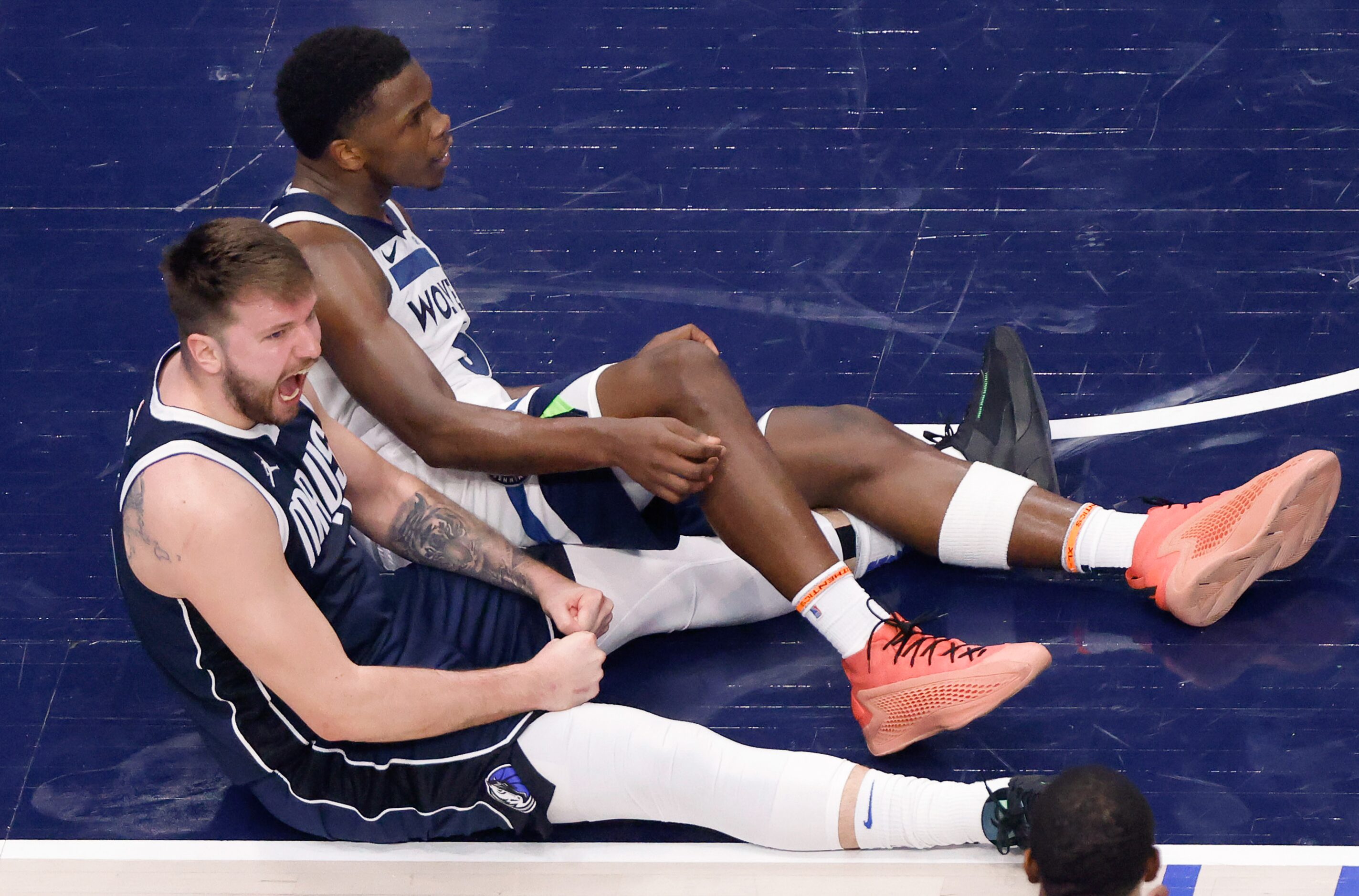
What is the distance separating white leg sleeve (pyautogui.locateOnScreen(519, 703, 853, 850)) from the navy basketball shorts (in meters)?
0.05

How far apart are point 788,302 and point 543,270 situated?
770 millimetres

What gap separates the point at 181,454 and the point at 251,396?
16 cm

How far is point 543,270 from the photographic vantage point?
444 centimetres

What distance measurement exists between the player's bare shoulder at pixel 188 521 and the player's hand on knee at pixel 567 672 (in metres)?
0.60

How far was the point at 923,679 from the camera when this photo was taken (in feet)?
9.86

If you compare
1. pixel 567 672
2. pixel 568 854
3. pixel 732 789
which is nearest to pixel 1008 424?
pixel 732 789

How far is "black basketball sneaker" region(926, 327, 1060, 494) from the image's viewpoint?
3.62 metres

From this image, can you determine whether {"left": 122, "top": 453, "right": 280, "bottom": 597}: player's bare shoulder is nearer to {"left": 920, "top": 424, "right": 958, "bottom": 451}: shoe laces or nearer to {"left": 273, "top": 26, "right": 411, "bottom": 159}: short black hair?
{"left": 273, "top": 26, "right": 411, "bottom": 159}: short black hair

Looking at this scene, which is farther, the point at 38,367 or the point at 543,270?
the point at 543,270

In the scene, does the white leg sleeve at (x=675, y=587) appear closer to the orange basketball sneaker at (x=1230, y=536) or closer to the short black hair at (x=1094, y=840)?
the orange basketball sneaker at (x=1230, y=536)

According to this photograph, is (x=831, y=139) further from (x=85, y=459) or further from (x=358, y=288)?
(x=85, y=459)

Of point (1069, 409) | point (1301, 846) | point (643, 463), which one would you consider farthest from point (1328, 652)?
point (643, 463)

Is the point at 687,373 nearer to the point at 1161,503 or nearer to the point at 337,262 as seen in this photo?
the point at 337,262

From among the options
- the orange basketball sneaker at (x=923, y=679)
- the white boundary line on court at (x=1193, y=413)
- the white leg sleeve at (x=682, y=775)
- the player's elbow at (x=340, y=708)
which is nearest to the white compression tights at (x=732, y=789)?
the white leg sleeve at (x=682, y=775)
